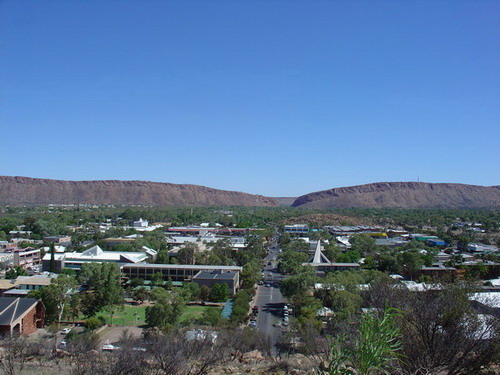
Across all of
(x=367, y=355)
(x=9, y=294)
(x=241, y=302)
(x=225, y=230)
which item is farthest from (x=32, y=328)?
(x=225, y=230)

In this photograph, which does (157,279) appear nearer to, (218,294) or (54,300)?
(218,294)

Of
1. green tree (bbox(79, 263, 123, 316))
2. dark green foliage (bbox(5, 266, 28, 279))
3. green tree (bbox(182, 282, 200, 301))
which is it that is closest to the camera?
green tree (bbox(79, 263, 123, 316))

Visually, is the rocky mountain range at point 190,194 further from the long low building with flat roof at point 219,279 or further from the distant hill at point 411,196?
the long low building with flat roof at point 219,279

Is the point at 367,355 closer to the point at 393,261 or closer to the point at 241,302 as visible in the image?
the point at 241,302

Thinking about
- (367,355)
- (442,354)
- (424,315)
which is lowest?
(442,354)

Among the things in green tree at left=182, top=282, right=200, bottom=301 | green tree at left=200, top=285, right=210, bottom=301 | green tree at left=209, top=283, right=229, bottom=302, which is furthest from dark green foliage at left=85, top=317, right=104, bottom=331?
green tree at left=209, top=283, right=229, bottom=302

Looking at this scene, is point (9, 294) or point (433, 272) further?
point (433, 272)

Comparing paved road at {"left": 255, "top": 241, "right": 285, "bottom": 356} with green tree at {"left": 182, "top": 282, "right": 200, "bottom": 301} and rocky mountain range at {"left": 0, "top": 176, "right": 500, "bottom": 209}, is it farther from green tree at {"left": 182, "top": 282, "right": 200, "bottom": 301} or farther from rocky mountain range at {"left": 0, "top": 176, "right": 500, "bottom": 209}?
rocky mountain range at {"left": 0, "top": 176, "right": 500, "bottom": 209}
